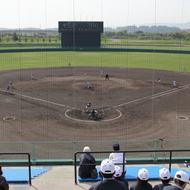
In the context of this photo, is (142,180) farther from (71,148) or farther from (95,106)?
(95,106)

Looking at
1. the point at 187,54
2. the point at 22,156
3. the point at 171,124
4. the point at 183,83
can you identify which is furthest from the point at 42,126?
the point at 187,54

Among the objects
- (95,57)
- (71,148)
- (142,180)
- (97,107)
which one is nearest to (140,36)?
(95,57)

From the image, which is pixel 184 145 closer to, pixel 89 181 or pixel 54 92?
pixel 89 181

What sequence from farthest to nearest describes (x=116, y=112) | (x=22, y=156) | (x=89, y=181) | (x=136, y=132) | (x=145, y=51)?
(x=145, y=51), (x=116, y=112), (x=136, y=132), (x=22, y=156), (x=89, y=181)

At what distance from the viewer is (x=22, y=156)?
12.3 m

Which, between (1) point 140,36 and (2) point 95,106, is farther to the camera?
(1) point 140,36

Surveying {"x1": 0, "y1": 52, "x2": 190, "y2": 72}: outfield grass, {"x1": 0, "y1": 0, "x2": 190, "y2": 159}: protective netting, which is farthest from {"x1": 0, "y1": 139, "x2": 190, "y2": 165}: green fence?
{"x1": 0, "y1": 52, "x2": 190, "y2": 72}: outfield grass

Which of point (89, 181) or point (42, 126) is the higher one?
point (89, 181)

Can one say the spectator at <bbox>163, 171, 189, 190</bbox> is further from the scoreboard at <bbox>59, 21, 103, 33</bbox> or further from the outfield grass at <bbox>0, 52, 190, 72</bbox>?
the scoreboard at <bbox>59, 21, 103, 33</bbox>

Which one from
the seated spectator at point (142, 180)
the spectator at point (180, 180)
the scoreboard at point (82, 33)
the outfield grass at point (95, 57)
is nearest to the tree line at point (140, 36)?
the scoreboard at point (82, 33)

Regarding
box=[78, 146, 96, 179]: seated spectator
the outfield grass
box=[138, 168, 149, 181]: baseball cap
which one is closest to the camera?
box=[138, 168, 149, 181]: baseball cap

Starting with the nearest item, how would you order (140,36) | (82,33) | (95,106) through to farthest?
(95,106) → (82,33) → (140,36)

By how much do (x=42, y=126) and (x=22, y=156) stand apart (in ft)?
14.9

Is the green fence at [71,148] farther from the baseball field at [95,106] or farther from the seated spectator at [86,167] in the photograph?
the seated spectator at [86,167]
